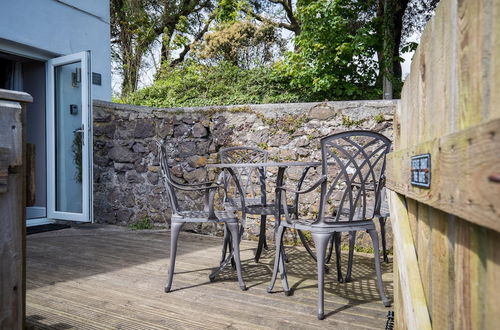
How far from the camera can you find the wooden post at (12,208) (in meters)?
1.23

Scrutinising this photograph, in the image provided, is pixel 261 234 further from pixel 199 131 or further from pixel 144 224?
pixel 144 224

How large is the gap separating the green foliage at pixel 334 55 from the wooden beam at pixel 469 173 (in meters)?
7.32

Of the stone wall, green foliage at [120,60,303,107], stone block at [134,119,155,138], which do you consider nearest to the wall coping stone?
the stone wall

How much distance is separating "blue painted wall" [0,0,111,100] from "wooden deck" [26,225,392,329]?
8.12ft

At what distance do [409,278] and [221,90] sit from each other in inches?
273

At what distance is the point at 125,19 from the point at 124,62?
1.14 metres

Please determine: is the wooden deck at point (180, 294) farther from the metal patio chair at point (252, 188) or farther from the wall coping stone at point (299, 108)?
the wall coping stone at point (299, 108)

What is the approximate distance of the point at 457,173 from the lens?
1.94 ft

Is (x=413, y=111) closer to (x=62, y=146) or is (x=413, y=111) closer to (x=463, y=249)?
(x=463, y=249)

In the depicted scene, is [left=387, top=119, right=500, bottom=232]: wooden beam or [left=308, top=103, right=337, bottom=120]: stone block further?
[left=308, top=103, right=337, bottom=120]: stone block

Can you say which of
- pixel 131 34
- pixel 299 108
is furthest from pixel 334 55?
pixel 131 34

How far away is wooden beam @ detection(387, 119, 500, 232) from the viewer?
1.54 ft

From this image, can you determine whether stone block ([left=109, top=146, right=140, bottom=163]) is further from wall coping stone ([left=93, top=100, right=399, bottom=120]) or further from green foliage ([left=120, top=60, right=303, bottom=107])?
green foliage ([left=120, top=60, right=303, bottom=107])

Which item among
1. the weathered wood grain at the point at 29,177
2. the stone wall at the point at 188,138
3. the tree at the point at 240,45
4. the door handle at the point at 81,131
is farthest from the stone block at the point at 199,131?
the tree at the point at 240,45
